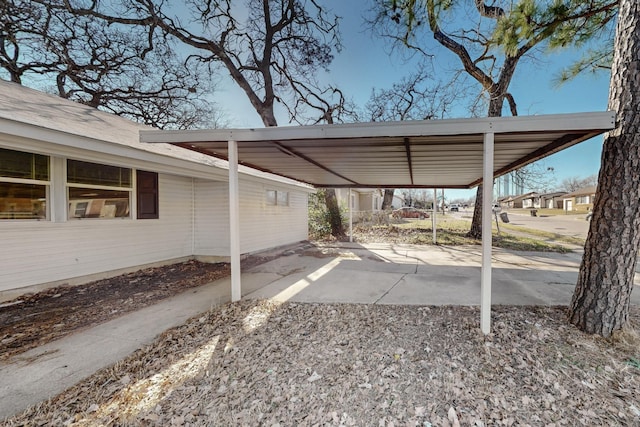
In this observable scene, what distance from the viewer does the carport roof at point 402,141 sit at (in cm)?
302

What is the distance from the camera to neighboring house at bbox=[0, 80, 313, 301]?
13.7 feet

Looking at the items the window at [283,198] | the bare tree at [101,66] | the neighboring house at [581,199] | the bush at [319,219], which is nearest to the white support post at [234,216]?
the window at [283,198]

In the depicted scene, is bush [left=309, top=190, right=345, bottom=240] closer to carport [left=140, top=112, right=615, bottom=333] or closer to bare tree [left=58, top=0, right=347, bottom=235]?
bare tree [left=58, top=0, right=347, bottom=235]

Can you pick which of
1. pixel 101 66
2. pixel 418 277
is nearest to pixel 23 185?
pixel 418 277

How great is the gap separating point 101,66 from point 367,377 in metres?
15.4

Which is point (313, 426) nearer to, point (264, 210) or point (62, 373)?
point (62, 373)

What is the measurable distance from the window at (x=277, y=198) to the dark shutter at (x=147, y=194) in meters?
3.50

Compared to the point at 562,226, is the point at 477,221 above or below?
above

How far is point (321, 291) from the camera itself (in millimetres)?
4789

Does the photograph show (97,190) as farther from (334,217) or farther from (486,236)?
(334,217)

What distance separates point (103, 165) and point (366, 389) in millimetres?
5966

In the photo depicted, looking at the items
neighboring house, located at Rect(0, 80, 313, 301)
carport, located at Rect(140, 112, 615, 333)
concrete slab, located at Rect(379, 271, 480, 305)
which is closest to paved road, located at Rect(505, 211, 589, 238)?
concrete slab, located at Rect(379, 271, 480, 305)

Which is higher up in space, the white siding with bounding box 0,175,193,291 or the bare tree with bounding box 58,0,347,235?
the bare tree with bounding box 58,0,347,235

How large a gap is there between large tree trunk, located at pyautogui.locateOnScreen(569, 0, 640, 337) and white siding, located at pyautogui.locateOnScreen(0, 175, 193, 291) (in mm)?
7527
